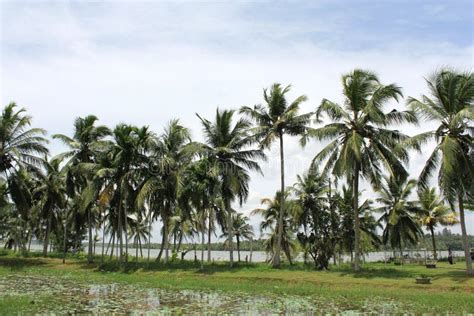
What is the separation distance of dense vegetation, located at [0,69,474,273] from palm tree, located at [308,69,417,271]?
0.06m

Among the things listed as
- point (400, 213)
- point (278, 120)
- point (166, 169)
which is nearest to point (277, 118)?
point (278, 120)

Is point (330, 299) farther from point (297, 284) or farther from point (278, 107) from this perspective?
point (278, 107)

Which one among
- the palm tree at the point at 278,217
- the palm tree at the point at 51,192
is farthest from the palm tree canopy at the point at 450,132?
the palm tree at the point at 51,192

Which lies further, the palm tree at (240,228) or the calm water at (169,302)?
the palm tree at (240,228)

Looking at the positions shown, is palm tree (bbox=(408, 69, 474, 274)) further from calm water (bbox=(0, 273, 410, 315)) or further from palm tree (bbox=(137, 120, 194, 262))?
palm tree (bbox=(137, 120, 194, 262))

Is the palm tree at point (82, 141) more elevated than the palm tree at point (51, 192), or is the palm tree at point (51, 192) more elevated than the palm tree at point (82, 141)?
the palm tree at point (82, 141)

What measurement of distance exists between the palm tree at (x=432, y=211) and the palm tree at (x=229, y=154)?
21840mm

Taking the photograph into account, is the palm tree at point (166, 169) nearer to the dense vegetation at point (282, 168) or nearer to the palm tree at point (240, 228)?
the dense vegetation at point (282, 168)

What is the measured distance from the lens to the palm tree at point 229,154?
3109 cm

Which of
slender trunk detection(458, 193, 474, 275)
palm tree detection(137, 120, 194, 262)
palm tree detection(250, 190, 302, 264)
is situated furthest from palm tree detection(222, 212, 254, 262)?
slender trunk detection(458, 193, 474, 275)

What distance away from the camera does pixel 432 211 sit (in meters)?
44.8

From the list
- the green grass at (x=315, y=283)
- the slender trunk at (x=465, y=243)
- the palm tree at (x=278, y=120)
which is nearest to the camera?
the green grass at (x=315, y=283)

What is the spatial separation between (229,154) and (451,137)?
48.2 feet

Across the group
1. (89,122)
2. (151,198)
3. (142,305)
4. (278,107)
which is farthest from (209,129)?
(142,305)
